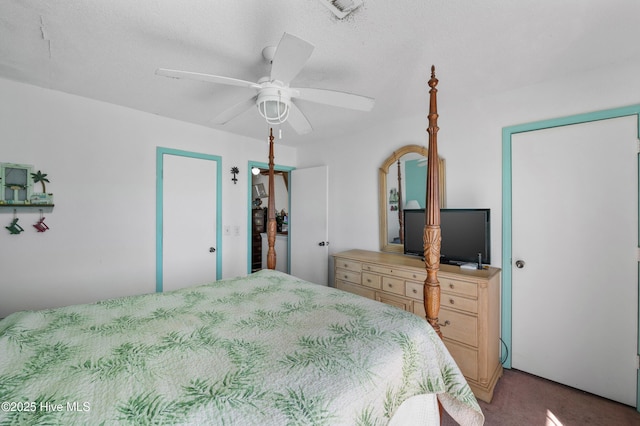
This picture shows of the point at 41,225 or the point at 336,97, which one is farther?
the point at 41,225

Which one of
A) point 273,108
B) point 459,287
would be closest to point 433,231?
point 459,287

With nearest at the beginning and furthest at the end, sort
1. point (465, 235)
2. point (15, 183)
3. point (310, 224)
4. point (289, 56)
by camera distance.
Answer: point (289, 56) → point (15, 183) → point (465, 235) → point (310, 224)

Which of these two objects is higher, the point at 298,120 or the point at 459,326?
the point at 298,120

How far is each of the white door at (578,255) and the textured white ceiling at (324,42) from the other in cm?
58

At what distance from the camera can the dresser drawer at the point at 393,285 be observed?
2.39 metres

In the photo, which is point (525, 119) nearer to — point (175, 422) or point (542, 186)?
point (542, 186)

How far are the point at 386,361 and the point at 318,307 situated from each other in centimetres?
53

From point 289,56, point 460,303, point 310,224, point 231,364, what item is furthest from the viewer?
point 310,224

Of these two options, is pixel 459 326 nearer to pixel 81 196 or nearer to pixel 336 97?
pixel 336 97

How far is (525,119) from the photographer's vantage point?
2.20 m

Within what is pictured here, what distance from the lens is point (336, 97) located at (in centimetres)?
159

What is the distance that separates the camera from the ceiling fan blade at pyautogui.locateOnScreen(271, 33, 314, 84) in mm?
1137

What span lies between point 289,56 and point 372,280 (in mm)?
2094

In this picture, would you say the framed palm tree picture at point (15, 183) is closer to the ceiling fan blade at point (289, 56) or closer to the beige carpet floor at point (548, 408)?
the ceiling fan blade at point (289, 56)
